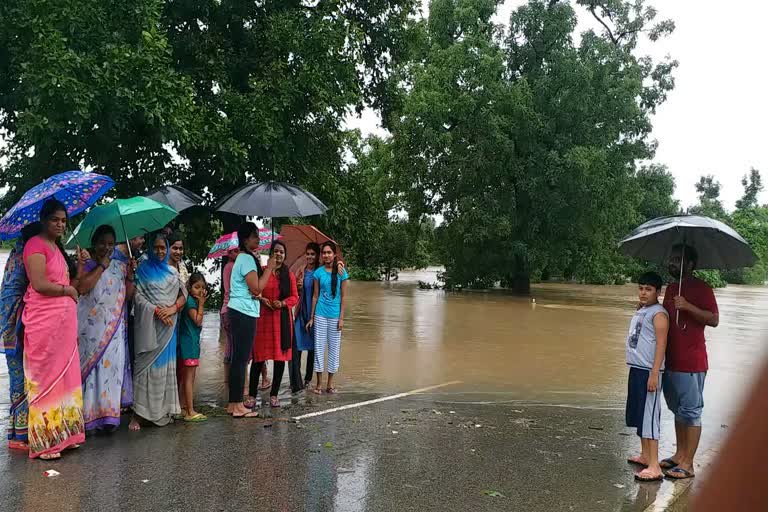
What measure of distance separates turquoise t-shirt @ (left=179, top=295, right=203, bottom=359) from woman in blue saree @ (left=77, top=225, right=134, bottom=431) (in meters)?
0.66

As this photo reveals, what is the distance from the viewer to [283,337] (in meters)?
7.07

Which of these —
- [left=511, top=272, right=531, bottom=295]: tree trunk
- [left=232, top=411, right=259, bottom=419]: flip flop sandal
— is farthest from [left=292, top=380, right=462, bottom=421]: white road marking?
[left=511, top=272, right=531, bottom=295]: tree trunk

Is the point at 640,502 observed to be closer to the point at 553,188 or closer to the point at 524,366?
the point at 524,366

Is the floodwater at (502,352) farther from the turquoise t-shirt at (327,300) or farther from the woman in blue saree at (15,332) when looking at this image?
the woman in blue saree at (15,332)

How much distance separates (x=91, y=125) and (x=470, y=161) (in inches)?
777

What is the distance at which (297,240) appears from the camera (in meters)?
9.46

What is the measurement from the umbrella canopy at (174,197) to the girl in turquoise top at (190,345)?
132 centimetres

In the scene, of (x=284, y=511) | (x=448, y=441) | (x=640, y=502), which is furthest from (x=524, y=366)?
(x=284, y=511)

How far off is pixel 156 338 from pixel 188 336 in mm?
408

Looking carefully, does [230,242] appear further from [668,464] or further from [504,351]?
[504,351]

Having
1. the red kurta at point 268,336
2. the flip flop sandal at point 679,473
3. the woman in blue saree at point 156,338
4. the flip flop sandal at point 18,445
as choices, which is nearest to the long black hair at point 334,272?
the red kurta at point 268,336

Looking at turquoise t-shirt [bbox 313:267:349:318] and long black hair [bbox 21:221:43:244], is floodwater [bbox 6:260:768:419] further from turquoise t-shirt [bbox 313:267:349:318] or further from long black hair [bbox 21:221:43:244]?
long black hair [bbox 21:221:43:244]

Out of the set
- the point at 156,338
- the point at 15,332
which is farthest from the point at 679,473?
the point at 15,332

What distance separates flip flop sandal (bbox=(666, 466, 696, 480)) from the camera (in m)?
5.13
